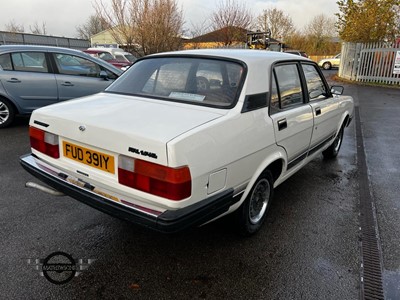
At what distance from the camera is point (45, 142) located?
262cm

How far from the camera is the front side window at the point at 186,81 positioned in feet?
8.58

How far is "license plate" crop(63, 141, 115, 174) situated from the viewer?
2.21m

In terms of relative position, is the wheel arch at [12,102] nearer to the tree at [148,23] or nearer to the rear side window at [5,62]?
the rear side window at [5,62]

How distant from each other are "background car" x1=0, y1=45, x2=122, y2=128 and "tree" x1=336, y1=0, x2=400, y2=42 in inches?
611

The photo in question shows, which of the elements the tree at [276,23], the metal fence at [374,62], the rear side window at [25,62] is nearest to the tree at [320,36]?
the tree at [276,23]

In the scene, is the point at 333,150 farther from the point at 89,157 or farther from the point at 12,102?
the point at 12,102

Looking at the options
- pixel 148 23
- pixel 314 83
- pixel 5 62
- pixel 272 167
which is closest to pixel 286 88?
pixel 272 167

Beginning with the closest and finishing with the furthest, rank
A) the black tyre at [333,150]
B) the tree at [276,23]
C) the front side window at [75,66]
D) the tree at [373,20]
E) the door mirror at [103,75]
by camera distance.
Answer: the black tyre at [333,150] → the door mirror at [103,75] → the front side window at [75,66] → the tree at [373,20] → the tree at [276,23]

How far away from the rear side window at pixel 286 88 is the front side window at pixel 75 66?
16.2 feet

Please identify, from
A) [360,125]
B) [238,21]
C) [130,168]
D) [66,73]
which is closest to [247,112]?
[130,168]

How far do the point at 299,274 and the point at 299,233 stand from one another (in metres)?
0.61

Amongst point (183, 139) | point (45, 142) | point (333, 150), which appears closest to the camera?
point (183, 139)

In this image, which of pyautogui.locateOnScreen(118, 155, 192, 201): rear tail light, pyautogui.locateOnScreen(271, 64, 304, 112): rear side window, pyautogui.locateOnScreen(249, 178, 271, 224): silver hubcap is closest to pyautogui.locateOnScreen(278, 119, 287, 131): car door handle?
pyautogui.locateOnScreen(271, 64, 304, 112): rear side window

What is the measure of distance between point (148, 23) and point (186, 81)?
14942mm
